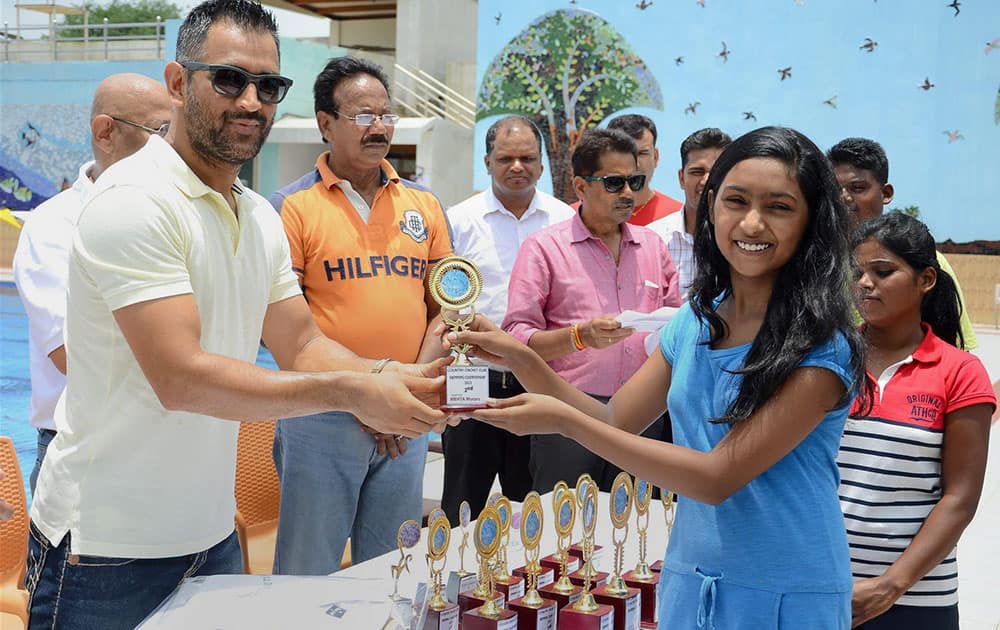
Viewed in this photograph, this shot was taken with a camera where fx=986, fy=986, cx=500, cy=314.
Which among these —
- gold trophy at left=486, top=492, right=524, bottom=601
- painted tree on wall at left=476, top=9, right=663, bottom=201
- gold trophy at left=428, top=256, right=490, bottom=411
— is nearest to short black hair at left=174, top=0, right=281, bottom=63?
gold trophy at left=428, top=256, right=490, bottom=411

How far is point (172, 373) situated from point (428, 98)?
66.0ft

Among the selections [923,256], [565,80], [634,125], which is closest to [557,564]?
[923,256]

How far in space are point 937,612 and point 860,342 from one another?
901mm

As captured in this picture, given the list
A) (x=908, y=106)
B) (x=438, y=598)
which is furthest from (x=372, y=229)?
(x=908, y=106)

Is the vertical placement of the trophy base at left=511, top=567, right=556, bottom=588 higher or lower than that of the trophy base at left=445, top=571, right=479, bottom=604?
lower

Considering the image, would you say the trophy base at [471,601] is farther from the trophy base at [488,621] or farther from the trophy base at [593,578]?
the trophy base at [593,578]

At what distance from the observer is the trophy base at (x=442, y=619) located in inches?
73.7

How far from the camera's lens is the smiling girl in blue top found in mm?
1651

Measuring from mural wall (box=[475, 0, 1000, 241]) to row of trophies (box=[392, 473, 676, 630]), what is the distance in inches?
596

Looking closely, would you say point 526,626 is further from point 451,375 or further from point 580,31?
point 580,31

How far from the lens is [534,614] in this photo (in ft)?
6.48

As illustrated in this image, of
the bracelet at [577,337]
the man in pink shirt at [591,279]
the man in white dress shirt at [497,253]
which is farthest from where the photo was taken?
the man in white dress shirt at [497,253]

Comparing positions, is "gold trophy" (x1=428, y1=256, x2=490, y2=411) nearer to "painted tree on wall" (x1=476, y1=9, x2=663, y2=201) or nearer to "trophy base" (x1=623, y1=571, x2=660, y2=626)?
"trophy base" (x1=623, y1=571, x2=660, y2=626)

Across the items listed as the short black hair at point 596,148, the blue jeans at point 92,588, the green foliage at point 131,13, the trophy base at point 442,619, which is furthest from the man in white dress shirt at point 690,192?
the green foliage at point 131,13
